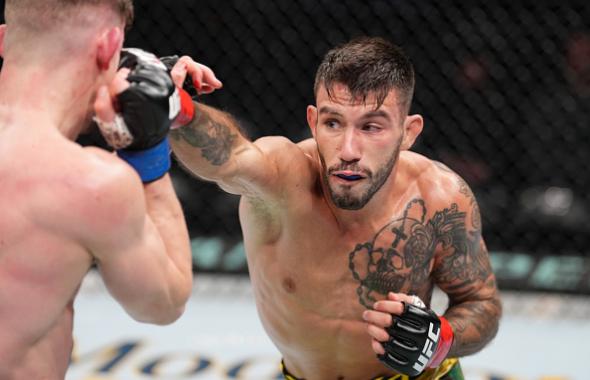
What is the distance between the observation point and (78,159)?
3.92 feet

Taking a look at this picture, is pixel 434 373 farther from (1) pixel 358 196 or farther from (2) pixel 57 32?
(2) pixel 57 32

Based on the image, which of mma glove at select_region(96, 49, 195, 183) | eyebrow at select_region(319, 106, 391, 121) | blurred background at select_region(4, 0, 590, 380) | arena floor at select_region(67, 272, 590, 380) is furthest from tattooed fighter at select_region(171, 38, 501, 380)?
blurred background at select_region(4, 0, 590, 380)

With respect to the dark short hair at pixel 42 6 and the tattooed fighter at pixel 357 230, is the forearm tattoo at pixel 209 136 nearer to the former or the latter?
the tattooed fighter at pixel 357 230

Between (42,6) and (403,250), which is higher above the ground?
(42,6)

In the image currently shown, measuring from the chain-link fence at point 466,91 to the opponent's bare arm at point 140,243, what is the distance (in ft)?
6.58

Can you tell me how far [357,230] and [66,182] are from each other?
2.66 ft

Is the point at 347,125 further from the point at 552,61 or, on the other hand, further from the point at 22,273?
the point at 552,61

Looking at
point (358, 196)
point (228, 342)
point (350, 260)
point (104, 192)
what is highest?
point (104, 192)

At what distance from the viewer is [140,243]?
Result: 123cm

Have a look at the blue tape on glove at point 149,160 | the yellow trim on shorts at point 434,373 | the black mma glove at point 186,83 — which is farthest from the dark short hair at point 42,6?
the yellow trim on shorts at point 434,373

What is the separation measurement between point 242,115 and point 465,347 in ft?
5.56

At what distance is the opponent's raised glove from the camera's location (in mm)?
1643

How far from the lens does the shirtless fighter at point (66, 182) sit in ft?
3.89

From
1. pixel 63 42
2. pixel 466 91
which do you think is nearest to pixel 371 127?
pixel 63 42
